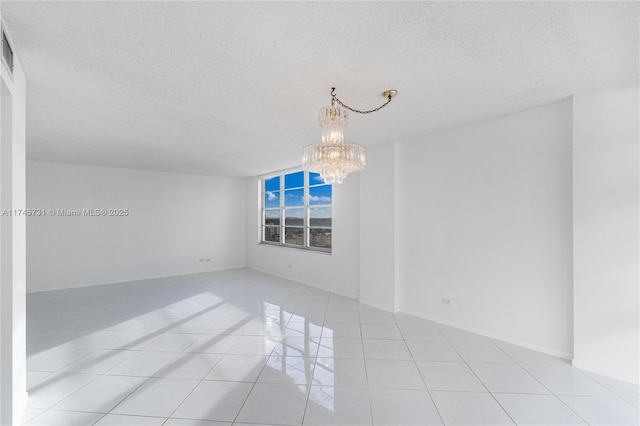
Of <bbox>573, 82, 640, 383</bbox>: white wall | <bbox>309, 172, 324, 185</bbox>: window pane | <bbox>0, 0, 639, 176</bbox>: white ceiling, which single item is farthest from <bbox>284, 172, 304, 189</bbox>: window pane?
<bbox>573, 82, 640, 383</bbox>: white wall

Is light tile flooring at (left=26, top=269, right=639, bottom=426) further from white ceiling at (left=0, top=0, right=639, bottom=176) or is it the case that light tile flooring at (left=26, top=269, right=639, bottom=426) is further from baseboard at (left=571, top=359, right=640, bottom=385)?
white ceiling at (left=0, top=0, right=639, bottom=176)

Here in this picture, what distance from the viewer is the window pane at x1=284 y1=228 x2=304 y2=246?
638cm

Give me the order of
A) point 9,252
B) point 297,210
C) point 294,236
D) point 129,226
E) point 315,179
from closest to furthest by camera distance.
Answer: point 9,252
point 315,179
point 129,226
point 297,210
point 294,236

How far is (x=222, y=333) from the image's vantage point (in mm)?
3346

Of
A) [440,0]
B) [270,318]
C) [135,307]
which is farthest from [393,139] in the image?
[135,307]

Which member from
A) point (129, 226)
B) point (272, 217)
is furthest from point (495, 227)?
point (129, 226)

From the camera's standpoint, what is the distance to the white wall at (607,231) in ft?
7.54

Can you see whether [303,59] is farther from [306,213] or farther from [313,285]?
[313,285]

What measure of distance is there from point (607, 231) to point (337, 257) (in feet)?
11.8

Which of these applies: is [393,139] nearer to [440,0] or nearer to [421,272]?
[421,272]

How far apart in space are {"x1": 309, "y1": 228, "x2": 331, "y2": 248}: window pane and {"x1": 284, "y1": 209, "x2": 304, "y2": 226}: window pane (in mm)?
464

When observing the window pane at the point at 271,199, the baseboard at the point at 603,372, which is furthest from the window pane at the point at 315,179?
the baseboard at the point at 603,372

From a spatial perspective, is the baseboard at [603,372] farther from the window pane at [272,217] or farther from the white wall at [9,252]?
the window pane at [272,217]

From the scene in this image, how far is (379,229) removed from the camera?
4.26 meters
